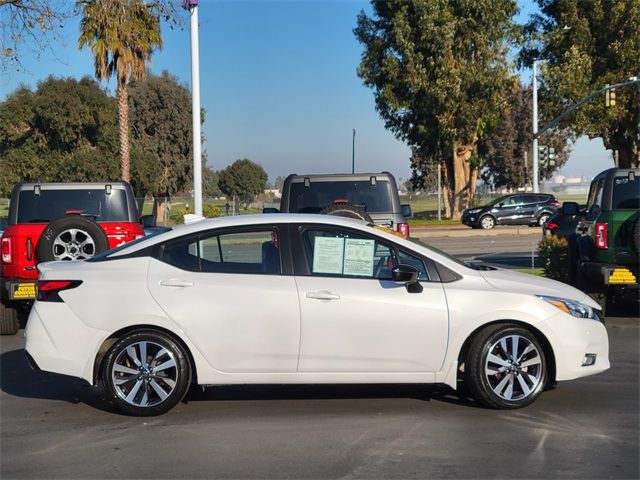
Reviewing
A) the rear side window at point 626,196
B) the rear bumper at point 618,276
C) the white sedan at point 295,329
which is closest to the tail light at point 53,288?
the white sedan at point 295,329

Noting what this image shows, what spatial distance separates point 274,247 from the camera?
647 centimetres

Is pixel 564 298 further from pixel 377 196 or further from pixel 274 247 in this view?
pixel 377 196

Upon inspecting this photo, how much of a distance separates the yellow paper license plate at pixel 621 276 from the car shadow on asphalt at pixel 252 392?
354 cm

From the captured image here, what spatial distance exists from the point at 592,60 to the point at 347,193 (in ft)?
97.2

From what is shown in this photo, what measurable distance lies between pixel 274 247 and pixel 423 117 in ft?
110

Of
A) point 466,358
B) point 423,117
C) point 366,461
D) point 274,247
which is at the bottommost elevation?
point 366,461

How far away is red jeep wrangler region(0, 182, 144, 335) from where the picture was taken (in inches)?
360

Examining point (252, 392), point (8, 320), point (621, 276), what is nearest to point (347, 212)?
point (252, 392)

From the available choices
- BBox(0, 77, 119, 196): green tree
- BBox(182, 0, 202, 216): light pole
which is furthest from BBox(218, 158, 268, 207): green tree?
BBox(182, 0, 202, 216): light pole

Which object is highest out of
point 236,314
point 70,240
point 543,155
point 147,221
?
point 543,155

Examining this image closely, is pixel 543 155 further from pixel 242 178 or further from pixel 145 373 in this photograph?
pixel 242 178

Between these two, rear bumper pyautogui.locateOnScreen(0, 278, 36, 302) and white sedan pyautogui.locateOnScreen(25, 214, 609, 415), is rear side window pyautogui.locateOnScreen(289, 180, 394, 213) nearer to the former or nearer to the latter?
rear bumper pyautogui.locateOnScreen(0, 278, 36, 302)

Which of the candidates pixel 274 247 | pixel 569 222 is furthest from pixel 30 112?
pixel 274 247

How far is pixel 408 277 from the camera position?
620 cm
